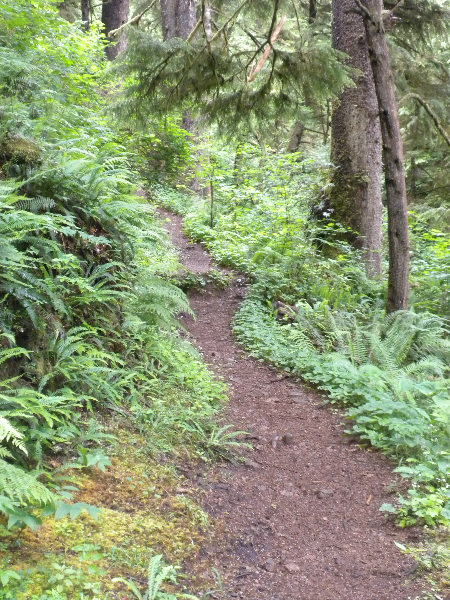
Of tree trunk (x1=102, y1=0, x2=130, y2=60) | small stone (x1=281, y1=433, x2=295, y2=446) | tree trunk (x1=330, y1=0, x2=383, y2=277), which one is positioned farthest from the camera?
tree trunk (x1=102, y1=0, x2=130, y2=60)

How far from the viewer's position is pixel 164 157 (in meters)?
11.3

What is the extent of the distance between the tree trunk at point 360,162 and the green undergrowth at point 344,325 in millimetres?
381

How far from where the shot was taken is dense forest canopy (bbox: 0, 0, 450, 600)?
287cm

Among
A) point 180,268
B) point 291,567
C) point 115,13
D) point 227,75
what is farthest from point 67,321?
point 115,13

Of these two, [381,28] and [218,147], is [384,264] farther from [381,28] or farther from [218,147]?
[218,147]

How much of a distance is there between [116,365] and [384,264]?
7.49 metres

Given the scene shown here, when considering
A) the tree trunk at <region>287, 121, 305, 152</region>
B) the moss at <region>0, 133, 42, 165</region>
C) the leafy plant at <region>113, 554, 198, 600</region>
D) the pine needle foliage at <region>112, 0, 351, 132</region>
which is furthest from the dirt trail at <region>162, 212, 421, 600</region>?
the tree trunk at <region>287, 121, 305, 152</region>

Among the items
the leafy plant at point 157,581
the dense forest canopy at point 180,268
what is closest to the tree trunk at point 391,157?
the dense forest canopy at point 180,268

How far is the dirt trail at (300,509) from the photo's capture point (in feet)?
9.67

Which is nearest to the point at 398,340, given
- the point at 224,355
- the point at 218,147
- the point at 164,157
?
the point at 224,355

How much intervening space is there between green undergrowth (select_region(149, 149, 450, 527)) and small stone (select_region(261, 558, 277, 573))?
1.15m

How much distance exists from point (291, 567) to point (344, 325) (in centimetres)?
420

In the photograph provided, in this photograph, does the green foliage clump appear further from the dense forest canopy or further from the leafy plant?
the leafy plant

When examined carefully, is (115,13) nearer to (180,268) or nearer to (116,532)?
(180,268)
